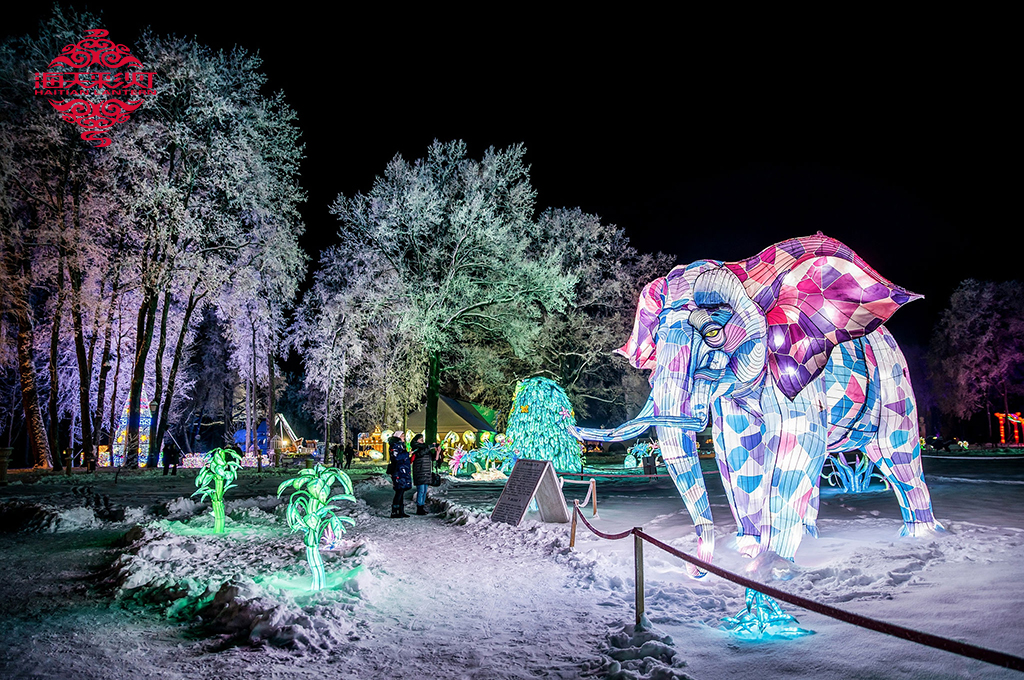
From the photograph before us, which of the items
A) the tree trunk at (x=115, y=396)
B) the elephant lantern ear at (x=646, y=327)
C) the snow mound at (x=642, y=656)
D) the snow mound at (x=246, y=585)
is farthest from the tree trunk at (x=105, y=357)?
the snow mound at (x=642, y=656)

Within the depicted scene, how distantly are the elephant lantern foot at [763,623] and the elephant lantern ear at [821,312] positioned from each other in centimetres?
223

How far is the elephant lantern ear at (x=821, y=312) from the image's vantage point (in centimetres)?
671

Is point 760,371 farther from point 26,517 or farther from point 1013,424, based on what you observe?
point 1013,424

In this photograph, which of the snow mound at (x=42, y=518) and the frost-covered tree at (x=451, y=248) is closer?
the snow mound at (x=42, y=518)

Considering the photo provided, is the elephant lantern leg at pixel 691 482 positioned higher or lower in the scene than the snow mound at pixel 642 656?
higher

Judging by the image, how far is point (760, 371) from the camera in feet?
21.7

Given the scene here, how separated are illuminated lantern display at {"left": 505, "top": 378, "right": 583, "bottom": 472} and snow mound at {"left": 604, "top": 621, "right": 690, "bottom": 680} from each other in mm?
11779

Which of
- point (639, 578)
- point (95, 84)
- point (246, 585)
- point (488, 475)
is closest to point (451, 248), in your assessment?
point (488, 475)

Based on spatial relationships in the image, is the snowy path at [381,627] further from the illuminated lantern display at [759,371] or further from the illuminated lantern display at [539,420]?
the illuminated lantern display at [539,420]

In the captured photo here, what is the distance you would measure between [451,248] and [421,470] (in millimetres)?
14069

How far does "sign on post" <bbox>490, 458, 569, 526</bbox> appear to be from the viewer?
1105 cm

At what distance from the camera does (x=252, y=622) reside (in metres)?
5.46

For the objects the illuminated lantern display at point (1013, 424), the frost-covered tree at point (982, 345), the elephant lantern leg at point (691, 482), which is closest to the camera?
the elephant lantern leg at point (691, 482)

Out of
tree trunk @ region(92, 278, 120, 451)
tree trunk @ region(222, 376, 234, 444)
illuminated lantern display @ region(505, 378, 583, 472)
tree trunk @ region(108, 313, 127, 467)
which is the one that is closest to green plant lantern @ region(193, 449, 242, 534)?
illuminated lantern display @ region(505, 378, 583, 472)
